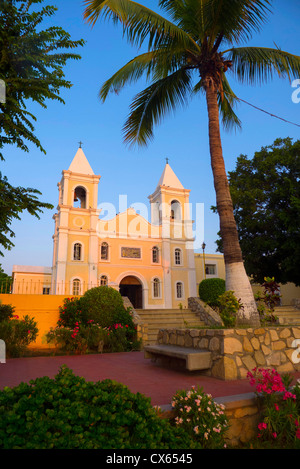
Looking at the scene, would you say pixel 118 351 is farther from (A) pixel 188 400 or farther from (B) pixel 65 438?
(B) pixel 65 438

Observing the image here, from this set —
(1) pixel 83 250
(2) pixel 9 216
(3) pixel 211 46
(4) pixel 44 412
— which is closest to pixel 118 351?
(2) pixel 9 216

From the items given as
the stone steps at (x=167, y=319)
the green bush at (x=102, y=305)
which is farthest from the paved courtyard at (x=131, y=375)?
the stone steps at (x=167, y=319)

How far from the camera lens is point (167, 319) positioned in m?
13.8

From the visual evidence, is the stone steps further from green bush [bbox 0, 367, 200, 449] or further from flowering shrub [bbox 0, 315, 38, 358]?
green bush [bbox 0, 367, 200, 449]

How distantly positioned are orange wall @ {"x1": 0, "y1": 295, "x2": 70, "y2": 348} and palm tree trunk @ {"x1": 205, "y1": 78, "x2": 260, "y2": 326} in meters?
7.82

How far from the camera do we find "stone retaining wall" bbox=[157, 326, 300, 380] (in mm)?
5508

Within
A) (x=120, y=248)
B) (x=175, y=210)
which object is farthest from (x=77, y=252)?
(x=175, y=210)

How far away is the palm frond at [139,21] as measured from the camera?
714 cm

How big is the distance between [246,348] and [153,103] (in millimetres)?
7390

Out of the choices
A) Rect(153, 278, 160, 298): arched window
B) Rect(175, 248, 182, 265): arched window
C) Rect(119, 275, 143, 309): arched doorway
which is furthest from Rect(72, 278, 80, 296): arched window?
Rect(175, 248, 182, 265): arched window
